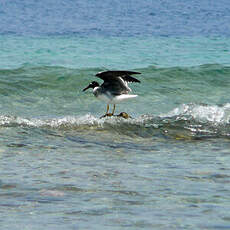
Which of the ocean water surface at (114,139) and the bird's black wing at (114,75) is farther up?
the bird's black wing at (114,75)

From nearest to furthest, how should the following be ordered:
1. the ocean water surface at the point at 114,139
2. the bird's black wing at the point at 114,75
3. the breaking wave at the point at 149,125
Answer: the ocean water surface at the point at 114,139, the breaking wave at the point at 149,125, the bird's black wing at the point at 114,75

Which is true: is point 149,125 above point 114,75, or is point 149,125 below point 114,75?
below

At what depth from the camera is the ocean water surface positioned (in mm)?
5219

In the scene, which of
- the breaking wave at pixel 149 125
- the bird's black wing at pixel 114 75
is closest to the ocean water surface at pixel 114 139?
the breaking wave at pixel 149 125

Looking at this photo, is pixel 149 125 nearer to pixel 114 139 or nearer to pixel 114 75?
pixel 114 75

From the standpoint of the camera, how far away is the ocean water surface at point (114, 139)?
522cm

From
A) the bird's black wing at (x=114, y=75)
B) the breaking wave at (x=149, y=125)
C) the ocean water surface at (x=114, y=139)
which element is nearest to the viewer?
the ocean water surface at (x=114, y=139)

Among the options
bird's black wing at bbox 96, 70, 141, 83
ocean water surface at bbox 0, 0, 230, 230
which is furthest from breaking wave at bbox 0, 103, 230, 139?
bird's black wing at bbox 96, 70, 141, 83

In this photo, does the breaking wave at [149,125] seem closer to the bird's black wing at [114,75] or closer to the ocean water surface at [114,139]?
the ocean water surface at [114,139]

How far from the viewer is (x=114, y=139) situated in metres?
9.11

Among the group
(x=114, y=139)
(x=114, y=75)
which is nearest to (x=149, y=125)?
(x=114, y=75)

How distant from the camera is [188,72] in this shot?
59.2 ft

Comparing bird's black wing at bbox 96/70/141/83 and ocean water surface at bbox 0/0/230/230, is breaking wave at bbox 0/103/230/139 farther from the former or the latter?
bird's black wing at bbox 96/70/141/83

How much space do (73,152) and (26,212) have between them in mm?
2768
